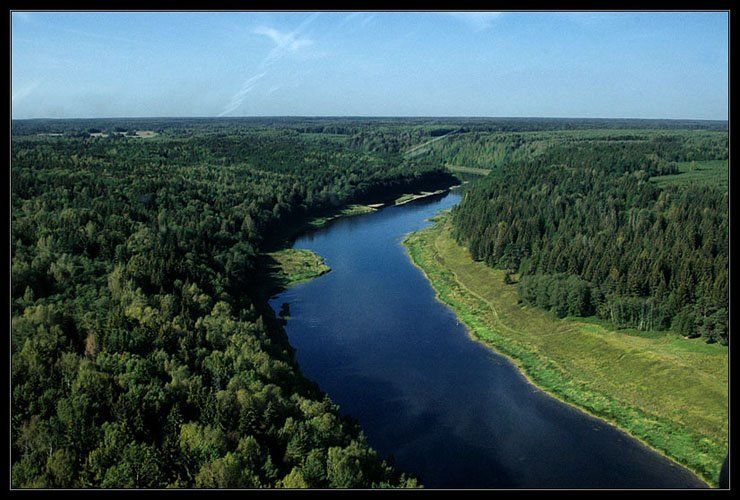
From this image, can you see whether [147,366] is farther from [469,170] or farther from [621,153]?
[469,170]

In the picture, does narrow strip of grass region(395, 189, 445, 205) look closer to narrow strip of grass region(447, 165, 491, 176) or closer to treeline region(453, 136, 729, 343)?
treeline region(453, 136, 729, 343)

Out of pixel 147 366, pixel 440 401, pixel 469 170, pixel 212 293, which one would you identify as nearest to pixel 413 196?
pixel 469 170

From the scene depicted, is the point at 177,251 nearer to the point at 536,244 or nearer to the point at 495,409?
the point at 495,409

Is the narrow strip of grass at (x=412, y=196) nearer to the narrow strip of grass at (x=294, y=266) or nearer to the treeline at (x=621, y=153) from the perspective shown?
the treeline at (x=621, y=153)

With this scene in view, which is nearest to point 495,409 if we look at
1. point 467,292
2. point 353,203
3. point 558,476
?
point 558,476

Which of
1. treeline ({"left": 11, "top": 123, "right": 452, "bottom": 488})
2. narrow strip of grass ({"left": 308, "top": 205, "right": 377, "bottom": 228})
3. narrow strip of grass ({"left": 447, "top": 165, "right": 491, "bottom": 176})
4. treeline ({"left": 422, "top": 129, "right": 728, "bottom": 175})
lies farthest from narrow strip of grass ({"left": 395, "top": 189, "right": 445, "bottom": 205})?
treeline ({"left": 11, "top": 123, "right": 452, "bottom": 488})

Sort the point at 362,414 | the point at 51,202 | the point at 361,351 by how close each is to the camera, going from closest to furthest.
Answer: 1. the point at 362,414
2. the point at 361,351
3. the point at 51,202
